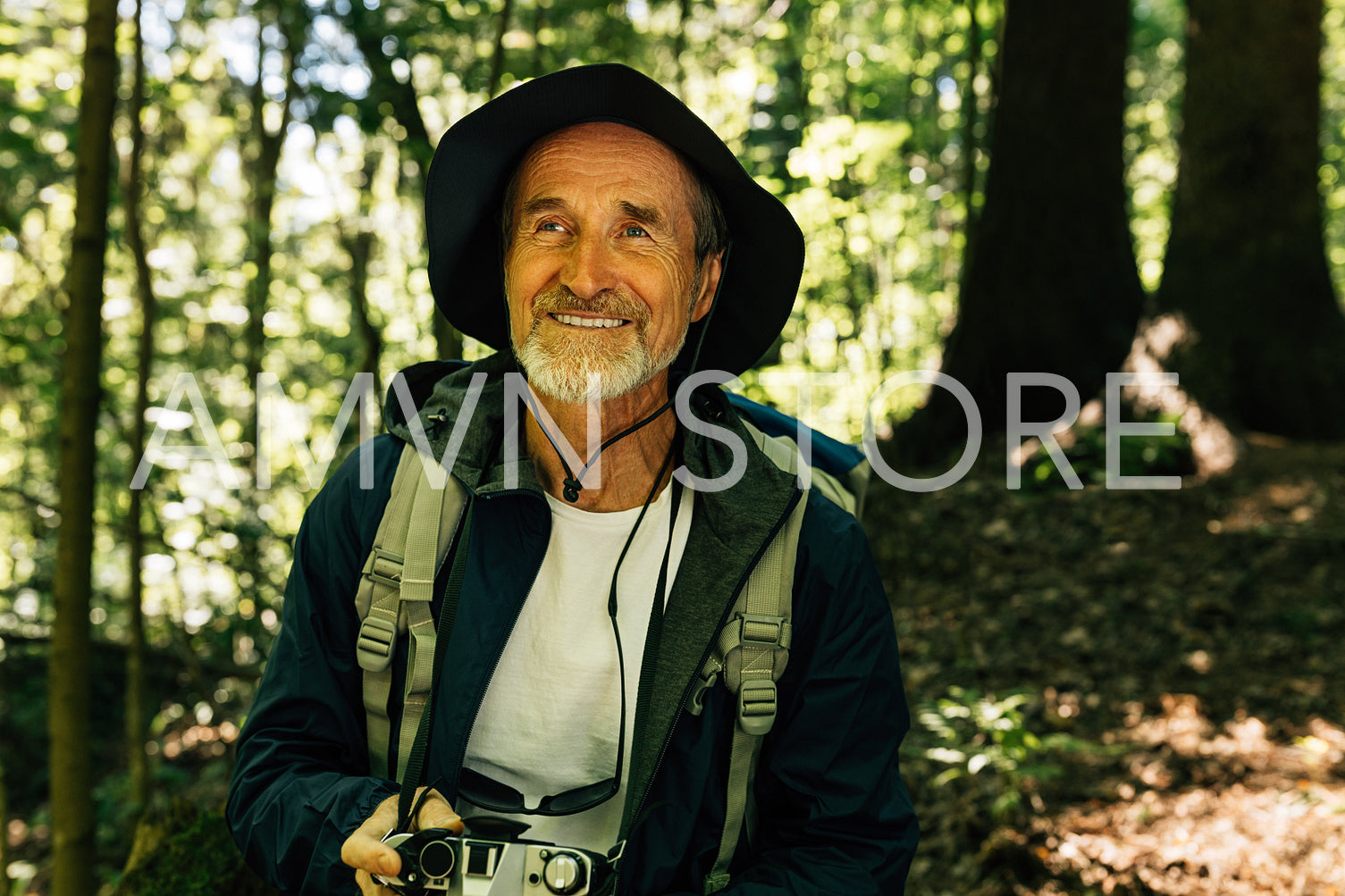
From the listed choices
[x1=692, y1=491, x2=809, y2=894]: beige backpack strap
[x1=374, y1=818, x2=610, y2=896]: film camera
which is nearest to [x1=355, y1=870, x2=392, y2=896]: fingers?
[x1=374, y1=818, x2=610, y2=896]: film camera

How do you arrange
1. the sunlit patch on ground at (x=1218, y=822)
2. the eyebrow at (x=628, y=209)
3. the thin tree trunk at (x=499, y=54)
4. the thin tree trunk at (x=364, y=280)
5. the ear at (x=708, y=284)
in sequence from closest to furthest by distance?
the eyebrow at (x=628, y=209) < the ear at (x=708, y=284) < the sunlit patch on ground at (x=1218, y=822) < the thin tree trunk at (x=499, y=54) < the thin tree trunk at (x=364, y=280)

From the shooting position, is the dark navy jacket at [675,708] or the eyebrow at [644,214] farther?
the eyebrow at [644,214]

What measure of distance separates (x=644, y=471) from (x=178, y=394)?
6403 mm

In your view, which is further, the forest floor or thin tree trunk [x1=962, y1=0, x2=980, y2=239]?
thin tree trunk [x1=962, y1=0, x2=980, y2=239]

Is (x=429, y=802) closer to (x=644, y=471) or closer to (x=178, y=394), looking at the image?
(x=644, y=471)

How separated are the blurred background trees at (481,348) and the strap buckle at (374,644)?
2.46 metres

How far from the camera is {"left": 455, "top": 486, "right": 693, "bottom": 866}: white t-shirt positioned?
2.04 meters

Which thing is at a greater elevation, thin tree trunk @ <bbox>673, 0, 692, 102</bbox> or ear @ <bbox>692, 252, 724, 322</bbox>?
thin tree trunk @ <bbox>673, 0, 692, 102</bbox>

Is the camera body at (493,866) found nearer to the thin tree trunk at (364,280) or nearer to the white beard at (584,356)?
the white beard at (584,356)

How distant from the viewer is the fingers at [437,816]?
1.72m

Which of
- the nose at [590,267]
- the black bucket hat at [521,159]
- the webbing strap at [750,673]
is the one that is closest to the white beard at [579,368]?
the nose at [590,267]

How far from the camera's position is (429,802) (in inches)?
70.1

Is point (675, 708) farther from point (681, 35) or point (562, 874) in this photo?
point (681, 35)

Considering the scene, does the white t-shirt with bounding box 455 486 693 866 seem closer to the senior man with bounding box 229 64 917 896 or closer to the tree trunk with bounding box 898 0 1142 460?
the senior man with bounding box 229 64 917 896
